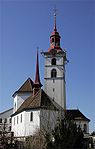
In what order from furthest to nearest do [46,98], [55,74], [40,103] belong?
[55,74] → [46,98] → [40,103]

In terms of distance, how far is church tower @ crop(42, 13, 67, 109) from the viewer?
181ft

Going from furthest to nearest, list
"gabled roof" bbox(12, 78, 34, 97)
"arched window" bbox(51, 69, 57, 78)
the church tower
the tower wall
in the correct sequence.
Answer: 1. "gabled roof" bbox(12, 78, 34, 97)
2. "arched window" bbox(51, 69, 57, 78)
3. the church tower
4. the tower wall

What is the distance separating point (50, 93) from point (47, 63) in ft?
17.7

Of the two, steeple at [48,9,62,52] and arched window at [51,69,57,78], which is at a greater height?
steeple at [48,9,62,52]

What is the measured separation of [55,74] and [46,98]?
7587mm

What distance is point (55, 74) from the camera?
5631cm

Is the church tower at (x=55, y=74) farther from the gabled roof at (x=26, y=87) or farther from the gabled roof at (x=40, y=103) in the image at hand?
the gabled roof at (x=40, y=103)

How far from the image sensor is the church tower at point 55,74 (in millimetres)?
55094

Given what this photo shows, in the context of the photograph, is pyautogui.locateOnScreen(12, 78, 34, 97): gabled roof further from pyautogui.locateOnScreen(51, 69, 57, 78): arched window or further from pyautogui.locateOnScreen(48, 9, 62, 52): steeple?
pyautogui.locateOnScreen(48, 9, 62, 52): steeple

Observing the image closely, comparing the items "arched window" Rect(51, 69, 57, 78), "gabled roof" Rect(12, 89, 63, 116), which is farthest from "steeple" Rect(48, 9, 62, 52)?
"gabled roof" Rect(12, 89, 63, 116)

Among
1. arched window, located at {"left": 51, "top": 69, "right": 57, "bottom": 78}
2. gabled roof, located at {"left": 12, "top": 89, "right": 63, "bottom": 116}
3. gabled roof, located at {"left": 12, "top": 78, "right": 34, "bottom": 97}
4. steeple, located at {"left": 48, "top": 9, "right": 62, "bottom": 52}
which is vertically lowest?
gabled roof, located at {"left": 12, "top": 89, "right": 63, "bottom": 116}

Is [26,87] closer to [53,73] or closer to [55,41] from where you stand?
[53,73]

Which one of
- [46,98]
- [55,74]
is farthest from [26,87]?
[46,98]

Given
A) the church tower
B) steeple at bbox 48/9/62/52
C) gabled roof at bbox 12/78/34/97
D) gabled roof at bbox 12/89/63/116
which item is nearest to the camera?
gabled roof at bbox 12/89/63/116
